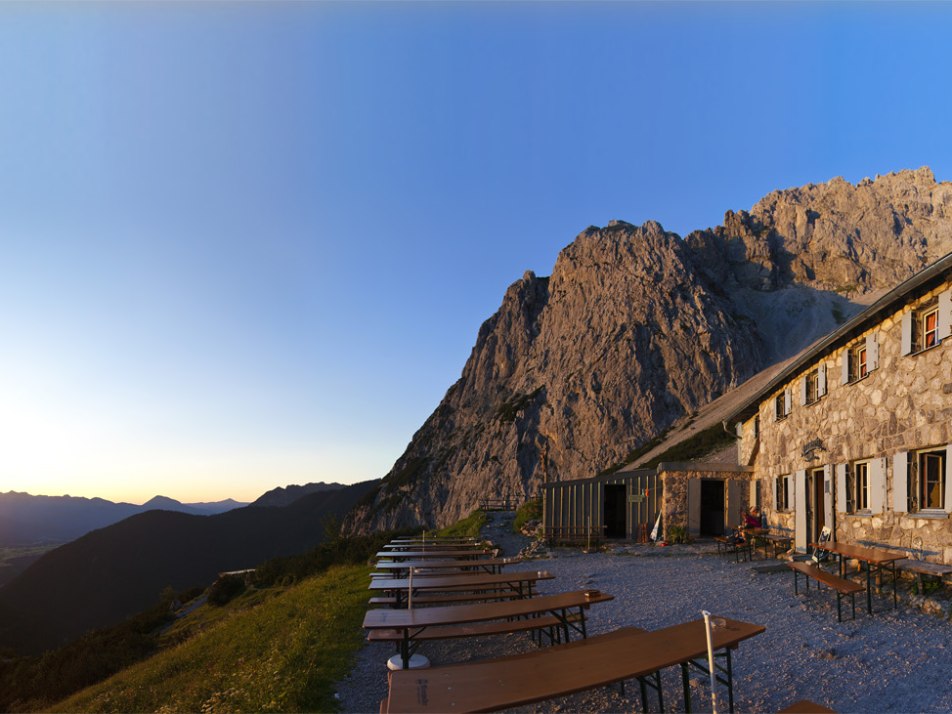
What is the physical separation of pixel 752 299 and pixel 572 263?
81.4 ft

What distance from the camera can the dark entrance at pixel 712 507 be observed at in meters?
20.1

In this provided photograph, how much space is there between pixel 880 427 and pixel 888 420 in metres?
0.31

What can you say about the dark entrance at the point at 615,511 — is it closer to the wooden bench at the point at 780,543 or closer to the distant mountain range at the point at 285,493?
the wooden bench at the point at 780,543

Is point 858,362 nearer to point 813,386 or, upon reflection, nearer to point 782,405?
point 813,386

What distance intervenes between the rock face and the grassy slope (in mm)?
43465

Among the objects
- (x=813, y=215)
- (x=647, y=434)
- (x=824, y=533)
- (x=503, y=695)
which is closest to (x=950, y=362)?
(x=824, y=533)

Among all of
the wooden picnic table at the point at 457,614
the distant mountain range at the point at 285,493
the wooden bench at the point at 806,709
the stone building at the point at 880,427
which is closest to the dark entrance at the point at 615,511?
the stone building at the point at 880,427

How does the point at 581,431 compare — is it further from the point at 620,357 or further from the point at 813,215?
the point at 813,215

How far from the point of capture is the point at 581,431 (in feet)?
210

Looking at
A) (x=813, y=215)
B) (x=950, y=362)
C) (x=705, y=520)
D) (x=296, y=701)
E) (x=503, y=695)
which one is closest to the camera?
(x=503, y=695)

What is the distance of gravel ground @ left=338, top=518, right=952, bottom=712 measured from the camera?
5.24 meters

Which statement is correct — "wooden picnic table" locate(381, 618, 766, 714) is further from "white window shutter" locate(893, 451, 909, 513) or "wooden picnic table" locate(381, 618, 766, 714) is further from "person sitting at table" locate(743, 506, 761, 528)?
"person sitting at table" locate(743, 506, 761, 528)

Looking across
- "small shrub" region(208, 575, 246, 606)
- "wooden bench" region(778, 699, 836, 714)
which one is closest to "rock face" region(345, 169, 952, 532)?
"small shrub" region(208, 575, 246, 606)

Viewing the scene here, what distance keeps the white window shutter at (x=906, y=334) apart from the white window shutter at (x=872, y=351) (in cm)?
88
